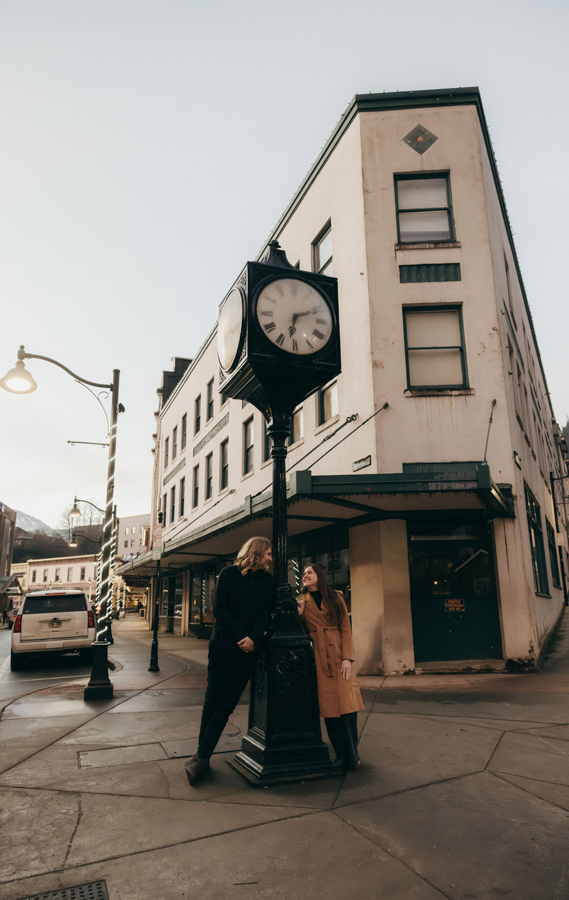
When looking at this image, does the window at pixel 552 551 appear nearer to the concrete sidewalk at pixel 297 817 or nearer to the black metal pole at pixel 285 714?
the concrete sidewalk at pixel 297 817

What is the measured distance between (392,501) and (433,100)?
947 centimetres

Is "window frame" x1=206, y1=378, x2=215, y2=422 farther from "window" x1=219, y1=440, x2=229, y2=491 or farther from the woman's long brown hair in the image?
the woman's long brown hair

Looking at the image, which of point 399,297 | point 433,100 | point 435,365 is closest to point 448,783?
point 435,365

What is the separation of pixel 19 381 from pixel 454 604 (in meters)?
9.09

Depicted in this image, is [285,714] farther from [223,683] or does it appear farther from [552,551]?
[552,551]

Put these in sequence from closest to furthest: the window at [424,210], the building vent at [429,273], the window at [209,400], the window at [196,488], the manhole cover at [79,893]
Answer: the manhole cover at [79,893]
the building vent at [429,273]
the window at [424,210]
the window at [209,400]
the window at [196,488]

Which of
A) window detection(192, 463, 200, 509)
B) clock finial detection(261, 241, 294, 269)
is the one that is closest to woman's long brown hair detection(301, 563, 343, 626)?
clock finial detection(261, 241, 294, 269)

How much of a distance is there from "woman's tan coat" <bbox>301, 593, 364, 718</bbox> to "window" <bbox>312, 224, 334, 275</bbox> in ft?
36.3

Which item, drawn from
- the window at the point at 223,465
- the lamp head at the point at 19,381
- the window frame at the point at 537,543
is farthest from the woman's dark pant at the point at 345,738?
the window at the point at 223,465

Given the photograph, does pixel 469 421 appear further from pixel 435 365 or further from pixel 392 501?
pixel 392 501

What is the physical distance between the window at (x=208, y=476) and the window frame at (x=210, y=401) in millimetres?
1576

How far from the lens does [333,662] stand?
16.4ft

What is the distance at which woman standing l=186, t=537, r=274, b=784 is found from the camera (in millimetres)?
4633

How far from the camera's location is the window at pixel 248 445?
1916 centimetres
